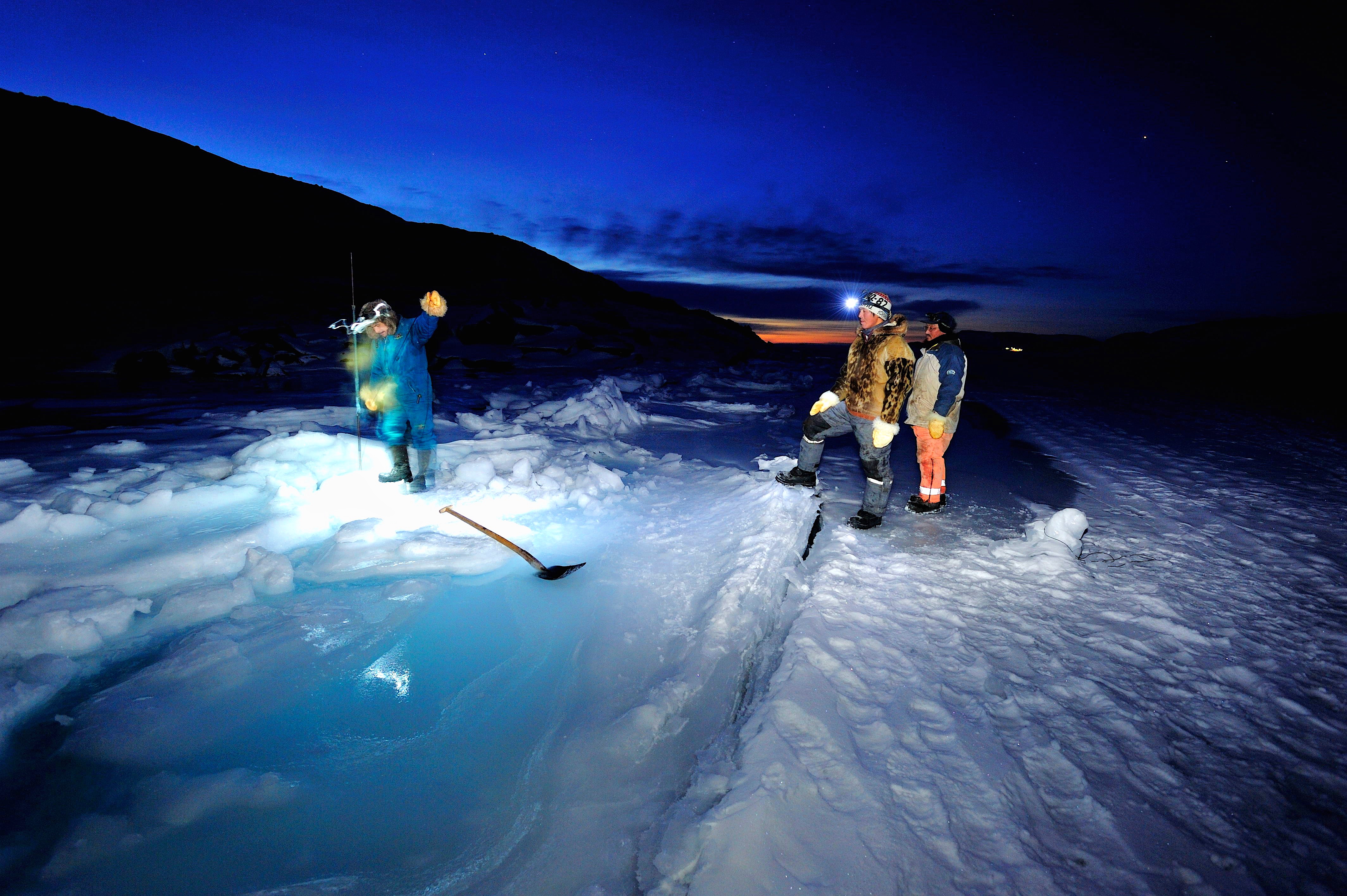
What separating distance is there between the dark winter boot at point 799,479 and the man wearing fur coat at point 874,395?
1.90 ft

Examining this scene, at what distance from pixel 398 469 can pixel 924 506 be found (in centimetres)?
467

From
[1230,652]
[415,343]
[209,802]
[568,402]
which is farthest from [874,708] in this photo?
[568,402]

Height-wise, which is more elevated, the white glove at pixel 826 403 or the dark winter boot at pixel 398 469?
the white glove at pixel 826 403

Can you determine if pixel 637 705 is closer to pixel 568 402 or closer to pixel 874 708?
pixel 874 708

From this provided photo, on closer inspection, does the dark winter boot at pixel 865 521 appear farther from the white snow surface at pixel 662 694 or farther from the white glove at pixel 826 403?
the white glove at pixel 826 403

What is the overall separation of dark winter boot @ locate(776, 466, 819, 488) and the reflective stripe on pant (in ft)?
1.38

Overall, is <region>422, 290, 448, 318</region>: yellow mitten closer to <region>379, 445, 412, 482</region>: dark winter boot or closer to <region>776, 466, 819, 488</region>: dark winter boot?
<region>379, 445, 412, 482</region>: dark winter boot

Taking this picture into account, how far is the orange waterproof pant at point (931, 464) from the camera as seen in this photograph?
469cm

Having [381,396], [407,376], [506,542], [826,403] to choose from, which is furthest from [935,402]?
[381,396]

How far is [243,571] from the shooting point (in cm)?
344

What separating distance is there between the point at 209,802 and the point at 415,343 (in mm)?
3528

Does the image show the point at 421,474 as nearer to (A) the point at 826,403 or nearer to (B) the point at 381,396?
(B) the point at 381,396

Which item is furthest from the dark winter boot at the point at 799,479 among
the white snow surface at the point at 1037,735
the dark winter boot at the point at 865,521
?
the white snow surface at the point at 1037,735

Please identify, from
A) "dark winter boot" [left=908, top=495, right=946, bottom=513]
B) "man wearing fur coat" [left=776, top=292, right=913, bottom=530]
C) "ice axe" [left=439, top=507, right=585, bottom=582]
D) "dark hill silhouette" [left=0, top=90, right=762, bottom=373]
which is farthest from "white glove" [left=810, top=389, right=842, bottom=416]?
"dark hill silhouette" [left=0, top=90, right=762, bottom=373]
